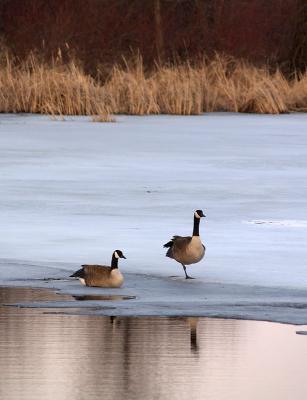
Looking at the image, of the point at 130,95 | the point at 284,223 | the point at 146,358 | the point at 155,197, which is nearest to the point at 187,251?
the point at 146,358

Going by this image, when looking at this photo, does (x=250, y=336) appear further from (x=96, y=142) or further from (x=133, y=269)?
(x=96, y=142)

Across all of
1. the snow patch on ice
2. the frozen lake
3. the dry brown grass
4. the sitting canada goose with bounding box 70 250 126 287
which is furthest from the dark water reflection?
the dry brown grass

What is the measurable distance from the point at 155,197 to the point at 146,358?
7.37m

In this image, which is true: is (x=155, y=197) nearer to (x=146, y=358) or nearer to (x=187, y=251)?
(x=187, y=251)

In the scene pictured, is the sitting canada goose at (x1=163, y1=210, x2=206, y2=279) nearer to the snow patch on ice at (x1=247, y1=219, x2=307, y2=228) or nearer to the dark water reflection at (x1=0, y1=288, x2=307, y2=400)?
the dark water reflection at (x1=0, y1=288, x2=307, y2=400)

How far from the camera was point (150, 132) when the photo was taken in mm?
22891

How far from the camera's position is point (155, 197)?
14039 millimetres

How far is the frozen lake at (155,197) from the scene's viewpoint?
32.7ft

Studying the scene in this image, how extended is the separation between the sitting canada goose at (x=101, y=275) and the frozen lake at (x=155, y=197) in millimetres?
315

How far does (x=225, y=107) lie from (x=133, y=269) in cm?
2012

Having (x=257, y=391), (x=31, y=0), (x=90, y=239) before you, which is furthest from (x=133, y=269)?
(x=31, y=0)

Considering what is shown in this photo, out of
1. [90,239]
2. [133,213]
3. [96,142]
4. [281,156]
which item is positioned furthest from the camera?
[96,142]

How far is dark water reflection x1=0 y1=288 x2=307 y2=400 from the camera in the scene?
598cm

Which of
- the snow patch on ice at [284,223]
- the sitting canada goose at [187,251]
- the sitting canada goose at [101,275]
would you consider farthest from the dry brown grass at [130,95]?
the sitting canada goose at [101,275]
